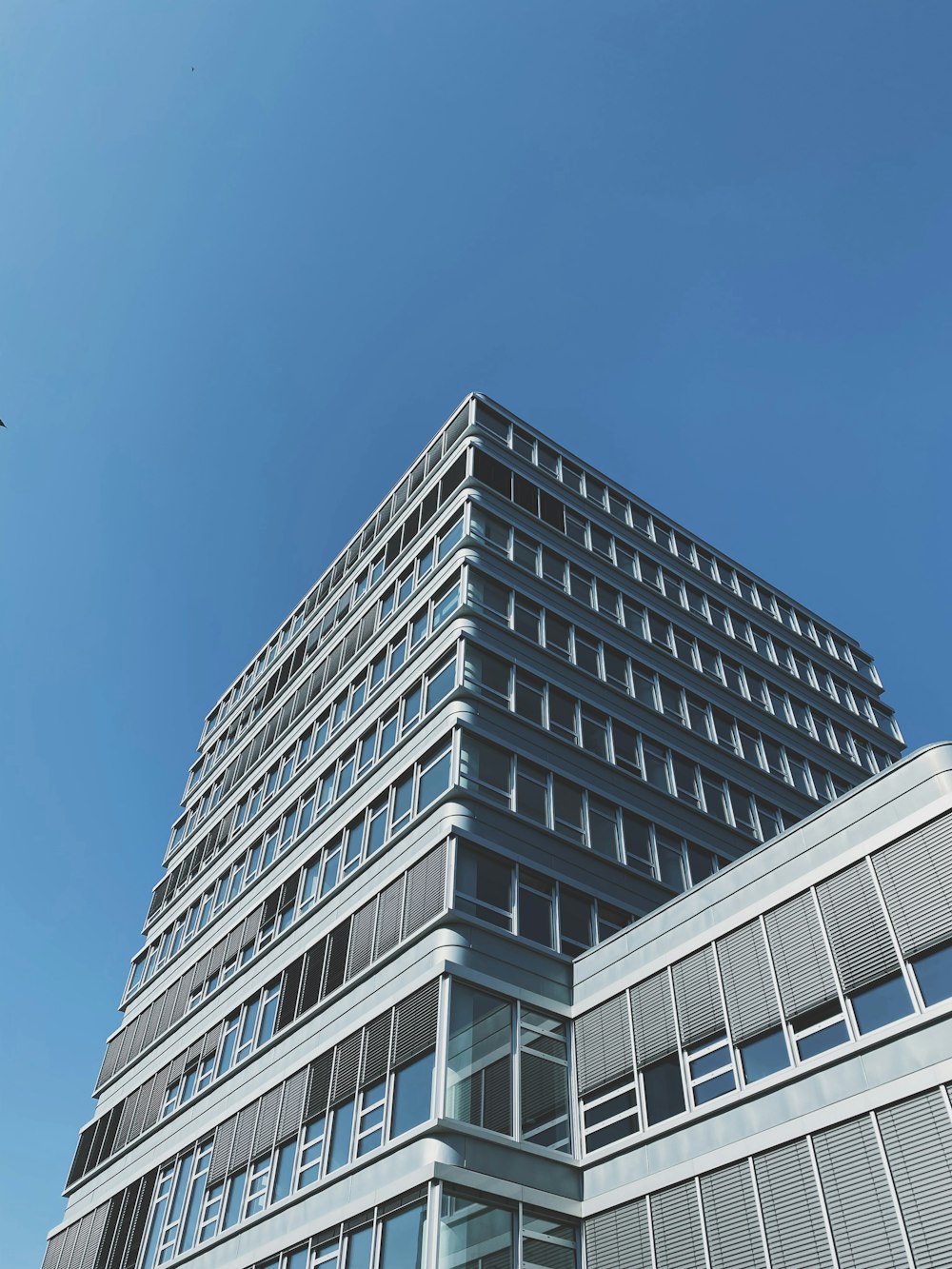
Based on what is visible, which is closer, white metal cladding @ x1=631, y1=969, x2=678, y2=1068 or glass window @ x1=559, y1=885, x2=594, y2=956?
white metal cladding @ x1=631, y1=969, x2=678, y2=1068

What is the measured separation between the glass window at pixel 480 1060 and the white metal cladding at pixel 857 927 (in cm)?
769

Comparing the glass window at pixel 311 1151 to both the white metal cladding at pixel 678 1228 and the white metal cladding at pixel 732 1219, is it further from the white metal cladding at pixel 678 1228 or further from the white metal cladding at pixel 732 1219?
the white metal cladding at pixel 732 1219

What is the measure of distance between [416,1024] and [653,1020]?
5.19m

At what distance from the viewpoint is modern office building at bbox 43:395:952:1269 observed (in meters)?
18.2

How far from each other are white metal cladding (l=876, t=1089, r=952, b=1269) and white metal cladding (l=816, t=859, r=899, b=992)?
2.23 meters

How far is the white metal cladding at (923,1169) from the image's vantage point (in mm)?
15047

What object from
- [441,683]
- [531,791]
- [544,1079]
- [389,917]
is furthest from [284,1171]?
[441,683]

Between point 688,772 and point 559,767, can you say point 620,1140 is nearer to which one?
point 559,767

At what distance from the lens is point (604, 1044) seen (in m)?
23.0

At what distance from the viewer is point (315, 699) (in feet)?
134

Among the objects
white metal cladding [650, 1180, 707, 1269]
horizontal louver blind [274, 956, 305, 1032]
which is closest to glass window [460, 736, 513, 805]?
horizontal louver blind [274, 956, 305, 1032]

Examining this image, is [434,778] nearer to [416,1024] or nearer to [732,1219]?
[416,1024]

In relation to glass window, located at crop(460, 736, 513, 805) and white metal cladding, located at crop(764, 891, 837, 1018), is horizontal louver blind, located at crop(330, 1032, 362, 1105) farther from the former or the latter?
white metal cladding, located at crop(764, 891, 837, 1018)

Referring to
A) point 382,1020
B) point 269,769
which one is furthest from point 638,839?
point 269,769
